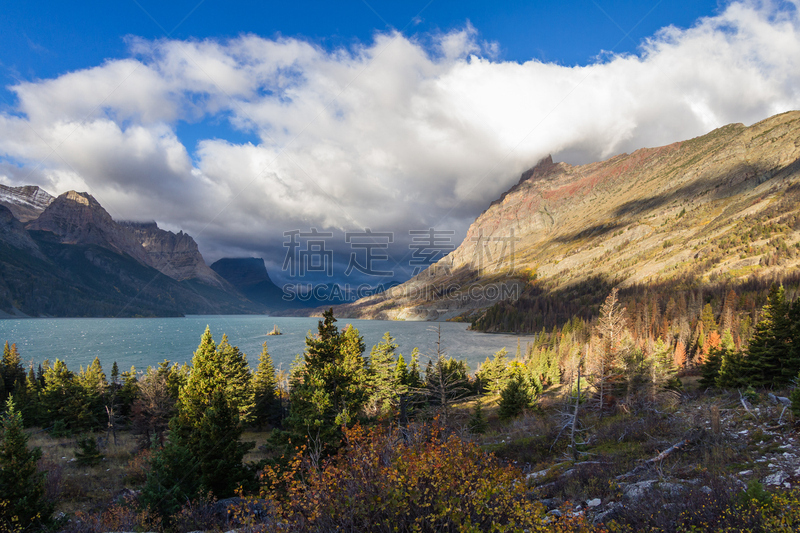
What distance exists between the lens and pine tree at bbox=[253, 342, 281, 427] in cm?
4416

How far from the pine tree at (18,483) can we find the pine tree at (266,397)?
102 ft

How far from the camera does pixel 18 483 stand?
12977mm

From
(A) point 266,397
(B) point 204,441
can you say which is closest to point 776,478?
(B) point 204,441

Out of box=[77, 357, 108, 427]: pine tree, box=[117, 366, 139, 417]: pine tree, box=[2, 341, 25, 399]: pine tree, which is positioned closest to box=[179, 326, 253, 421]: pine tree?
box=[77, 357, 108, 427]: pine tree

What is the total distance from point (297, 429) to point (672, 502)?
15.8 metres

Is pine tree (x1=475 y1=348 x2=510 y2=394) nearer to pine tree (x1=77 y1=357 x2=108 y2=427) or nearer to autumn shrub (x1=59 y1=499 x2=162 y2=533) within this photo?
autumn shrub (x1=59 y1=499 x2=162 y2=533)

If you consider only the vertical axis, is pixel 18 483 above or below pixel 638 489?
below

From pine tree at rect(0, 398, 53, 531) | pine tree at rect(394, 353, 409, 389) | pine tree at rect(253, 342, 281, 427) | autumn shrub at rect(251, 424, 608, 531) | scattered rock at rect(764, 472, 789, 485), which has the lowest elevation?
pine tree at rect(253, 342, 281, 427)

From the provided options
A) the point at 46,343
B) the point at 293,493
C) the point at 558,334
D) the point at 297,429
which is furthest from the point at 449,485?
the point at 46,343

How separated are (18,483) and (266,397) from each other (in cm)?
3344

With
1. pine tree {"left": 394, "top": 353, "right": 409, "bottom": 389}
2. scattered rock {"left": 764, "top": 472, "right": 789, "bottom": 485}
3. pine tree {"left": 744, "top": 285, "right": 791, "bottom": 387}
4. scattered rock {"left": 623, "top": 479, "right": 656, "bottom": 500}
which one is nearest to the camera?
scattered rock {"left": 764, "top": 472, "right": 789, "bottom": 485}

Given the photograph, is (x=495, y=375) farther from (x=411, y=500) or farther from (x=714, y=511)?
(x=411, y=500)

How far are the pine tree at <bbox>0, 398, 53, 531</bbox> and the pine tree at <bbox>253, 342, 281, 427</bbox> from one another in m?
31.0

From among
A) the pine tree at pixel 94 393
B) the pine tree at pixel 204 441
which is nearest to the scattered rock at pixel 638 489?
the pine tree at pixel 204 441
